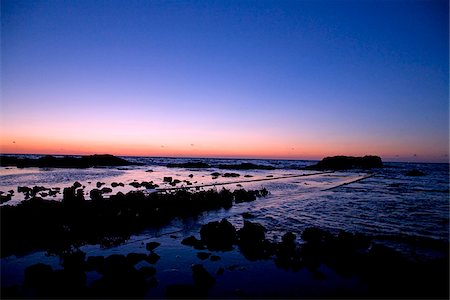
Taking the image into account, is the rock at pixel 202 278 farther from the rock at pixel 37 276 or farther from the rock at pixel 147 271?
the rock at pixel 37 276

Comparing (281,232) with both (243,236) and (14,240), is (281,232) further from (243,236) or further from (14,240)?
(14,240)

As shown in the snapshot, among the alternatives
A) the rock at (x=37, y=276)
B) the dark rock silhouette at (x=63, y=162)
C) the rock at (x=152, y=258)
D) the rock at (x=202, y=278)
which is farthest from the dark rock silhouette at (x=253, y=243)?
the dark rock silhouette at (x=63, y=162)

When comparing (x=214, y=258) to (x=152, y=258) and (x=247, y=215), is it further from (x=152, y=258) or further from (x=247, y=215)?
(x=247, y=215)

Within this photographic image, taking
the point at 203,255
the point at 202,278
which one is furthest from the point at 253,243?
the point at 202,278

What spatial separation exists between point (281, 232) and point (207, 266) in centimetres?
666

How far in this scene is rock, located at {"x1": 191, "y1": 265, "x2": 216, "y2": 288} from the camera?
9.71 m

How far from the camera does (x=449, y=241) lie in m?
14.8

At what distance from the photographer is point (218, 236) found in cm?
1455

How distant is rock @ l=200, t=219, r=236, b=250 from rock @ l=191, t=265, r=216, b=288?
3.16 metres

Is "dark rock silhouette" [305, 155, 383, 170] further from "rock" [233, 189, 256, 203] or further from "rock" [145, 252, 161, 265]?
"rock" [145, 252, 161, 265]

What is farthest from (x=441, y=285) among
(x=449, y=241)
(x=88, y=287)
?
(x=88, y=287)

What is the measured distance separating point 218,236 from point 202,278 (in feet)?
15.3

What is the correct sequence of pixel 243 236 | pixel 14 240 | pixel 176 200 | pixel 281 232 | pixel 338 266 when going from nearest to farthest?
pixel 338 266 < pixel 14 240 < pixel 243 236 < pixel 281 232 < pixel 176 200

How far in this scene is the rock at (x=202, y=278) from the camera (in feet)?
31.8
